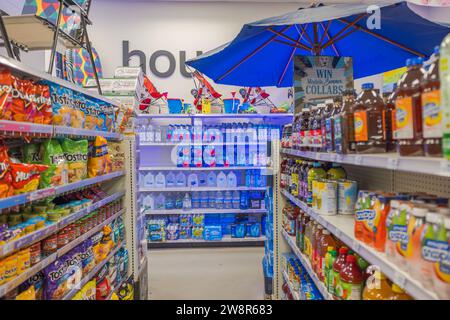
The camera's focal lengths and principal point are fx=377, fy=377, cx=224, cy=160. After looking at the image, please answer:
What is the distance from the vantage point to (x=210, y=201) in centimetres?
639

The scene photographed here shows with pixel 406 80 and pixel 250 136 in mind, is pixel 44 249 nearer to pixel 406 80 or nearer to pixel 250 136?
pixel 406 80

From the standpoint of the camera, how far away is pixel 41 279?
85.0 inches

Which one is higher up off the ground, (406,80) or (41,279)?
(406,80)

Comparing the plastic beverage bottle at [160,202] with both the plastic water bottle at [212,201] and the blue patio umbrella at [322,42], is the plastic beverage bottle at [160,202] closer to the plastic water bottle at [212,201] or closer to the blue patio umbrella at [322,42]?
the plastic water bottle at [212,201]

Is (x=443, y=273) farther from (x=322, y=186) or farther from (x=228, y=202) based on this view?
(x=228, y=202)

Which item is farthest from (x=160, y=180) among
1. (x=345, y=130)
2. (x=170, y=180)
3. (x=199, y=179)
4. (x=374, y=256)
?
(x=374, y=256)

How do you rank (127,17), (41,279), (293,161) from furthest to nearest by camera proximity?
(127,17)
(293,161)
(41,279)

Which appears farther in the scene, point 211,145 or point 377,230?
point 211,145

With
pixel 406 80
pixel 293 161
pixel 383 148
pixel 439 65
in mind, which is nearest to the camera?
pixel 439 65

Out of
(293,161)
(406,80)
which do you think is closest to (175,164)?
(293,161)

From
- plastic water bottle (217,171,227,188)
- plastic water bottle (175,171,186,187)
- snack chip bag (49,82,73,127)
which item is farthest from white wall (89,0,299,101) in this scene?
snack chip bag (49,82,73,127)

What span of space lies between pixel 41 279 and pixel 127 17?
5.69 meters

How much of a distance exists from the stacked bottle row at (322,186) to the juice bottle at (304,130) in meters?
0.16

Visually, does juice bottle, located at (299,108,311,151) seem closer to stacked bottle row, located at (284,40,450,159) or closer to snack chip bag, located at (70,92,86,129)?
stacked bottle row, located at (284,40,450,159)
